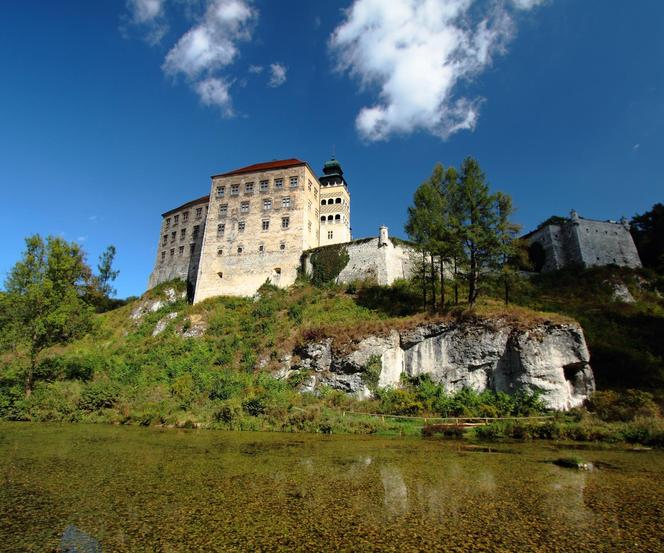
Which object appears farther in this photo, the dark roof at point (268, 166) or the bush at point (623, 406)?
the dark roof at point (268, 166)

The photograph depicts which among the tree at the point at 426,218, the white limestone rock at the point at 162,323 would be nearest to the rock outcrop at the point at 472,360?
the tree at the point at 426,218

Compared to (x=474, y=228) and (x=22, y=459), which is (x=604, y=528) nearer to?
(x=22, y=459)

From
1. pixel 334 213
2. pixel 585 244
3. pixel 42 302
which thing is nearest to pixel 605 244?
pixel 585 244

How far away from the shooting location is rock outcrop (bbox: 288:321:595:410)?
2264cm

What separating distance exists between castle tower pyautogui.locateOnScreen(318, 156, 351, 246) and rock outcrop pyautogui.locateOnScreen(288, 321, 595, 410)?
22992 mm

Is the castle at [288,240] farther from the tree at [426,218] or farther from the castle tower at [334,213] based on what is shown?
the tree at [426,218]

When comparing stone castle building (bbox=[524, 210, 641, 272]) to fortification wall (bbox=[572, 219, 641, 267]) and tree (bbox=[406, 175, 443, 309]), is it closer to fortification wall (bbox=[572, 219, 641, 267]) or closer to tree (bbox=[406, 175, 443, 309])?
fortification wall (bbox=[572, 219, 641, 267])

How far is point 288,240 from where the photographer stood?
44062 mm

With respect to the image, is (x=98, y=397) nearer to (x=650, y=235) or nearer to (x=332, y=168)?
(x=332, y=168)

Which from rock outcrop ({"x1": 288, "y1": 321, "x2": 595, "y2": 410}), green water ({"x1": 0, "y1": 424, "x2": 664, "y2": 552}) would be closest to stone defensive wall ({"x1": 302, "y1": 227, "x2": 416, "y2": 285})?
rock outcrop ({"x1": 288, "y1": 321, "x2": 595, "y2": 410})

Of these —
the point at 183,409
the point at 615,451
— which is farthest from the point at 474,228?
the point at 183,409

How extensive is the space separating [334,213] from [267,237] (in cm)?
1018

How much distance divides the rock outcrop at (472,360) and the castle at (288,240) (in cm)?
1309

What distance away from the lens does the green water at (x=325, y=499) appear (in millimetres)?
6000
